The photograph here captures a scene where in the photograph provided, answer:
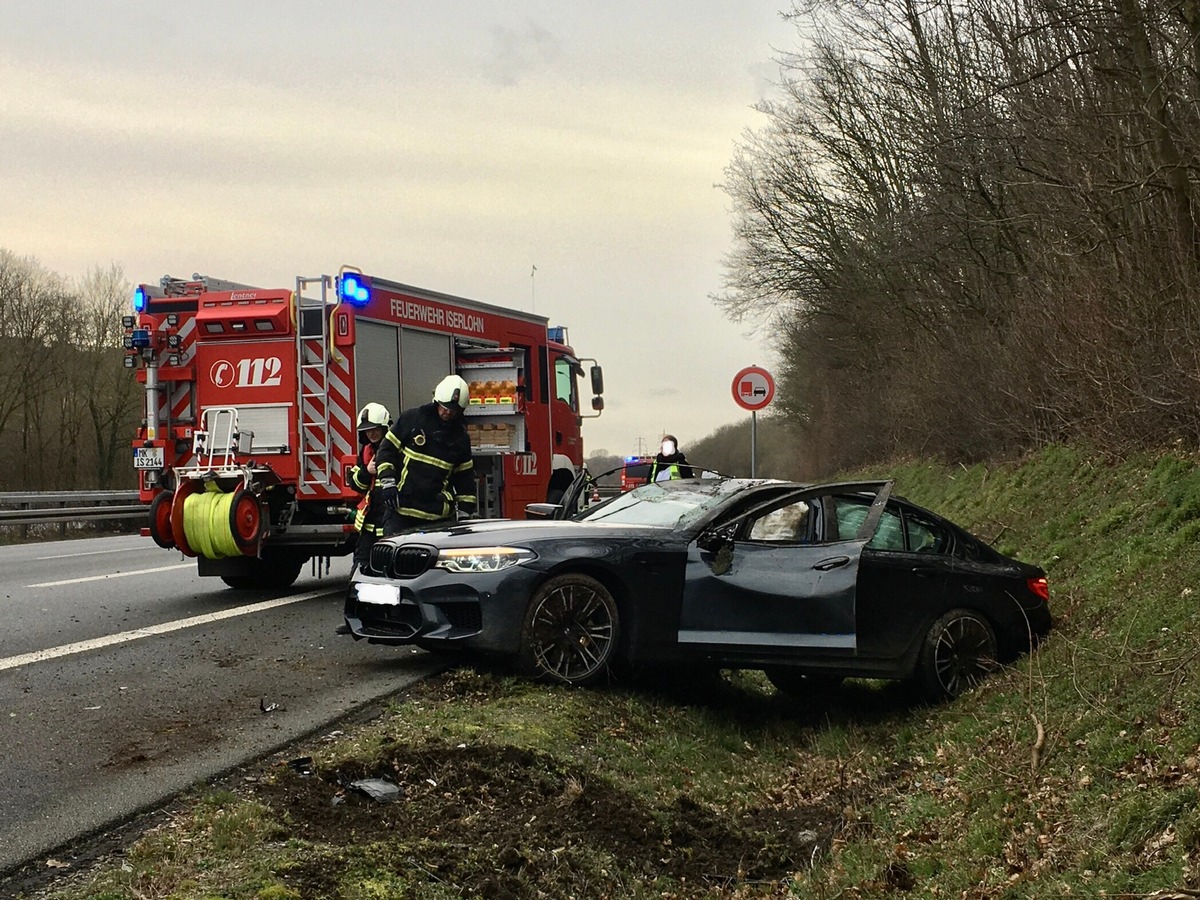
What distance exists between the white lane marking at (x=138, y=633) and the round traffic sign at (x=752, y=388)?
7036 millimetres

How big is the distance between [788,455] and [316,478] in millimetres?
52489

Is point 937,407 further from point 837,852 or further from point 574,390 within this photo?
point 837,852

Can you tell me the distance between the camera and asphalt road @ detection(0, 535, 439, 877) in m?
5.28

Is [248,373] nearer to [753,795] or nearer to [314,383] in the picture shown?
[314,383]

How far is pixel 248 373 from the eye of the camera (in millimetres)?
12617

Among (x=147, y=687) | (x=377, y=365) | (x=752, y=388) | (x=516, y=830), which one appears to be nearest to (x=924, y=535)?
(x=516, y=830)

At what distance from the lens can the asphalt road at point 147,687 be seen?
17.3 feet

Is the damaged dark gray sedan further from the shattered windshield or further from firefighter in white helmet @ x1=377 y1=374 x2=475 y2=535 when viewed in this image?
firefighter in white helmet @ x1=377 y1=374 x2=475 y2=535

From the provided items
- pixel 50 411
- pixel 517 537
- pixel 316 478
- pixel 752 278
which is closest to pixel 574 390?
pixel 316 478

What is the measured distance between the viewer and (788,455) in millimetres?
63500

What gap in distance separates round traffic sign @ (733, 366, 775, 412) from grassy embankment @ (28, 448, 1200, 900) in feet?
28.7

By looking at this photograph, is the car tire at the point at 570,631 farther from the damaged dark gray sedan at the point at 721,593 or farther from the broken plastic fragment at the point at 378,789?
the broken plastic fragment at the point at 378,789

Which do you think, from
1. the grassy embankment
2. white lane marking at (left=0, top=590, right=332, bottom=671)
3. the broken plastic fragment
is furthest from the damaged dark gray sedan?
white lane marking at (left=0, top=590, right=332, bottom=671)

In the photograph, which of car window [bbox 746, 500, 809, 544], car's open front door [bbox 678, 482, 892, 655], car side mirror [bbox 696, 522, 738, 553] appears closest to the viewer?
car's open front door [bbox 678, 482, 892, 655]
